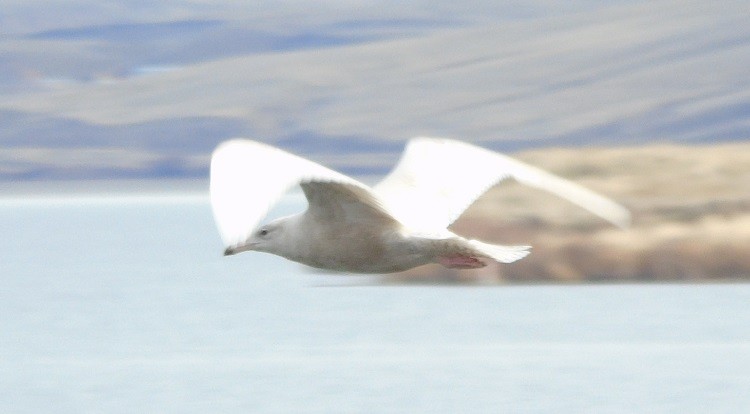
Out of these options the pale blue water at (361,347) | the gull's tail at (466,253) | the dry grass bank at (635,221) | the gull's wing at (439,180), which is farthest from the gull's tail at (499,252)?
the dry grass bank at (635,221)

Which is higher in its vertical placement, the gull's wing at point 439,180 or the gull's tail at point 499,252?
the gull's wing at point 439,180

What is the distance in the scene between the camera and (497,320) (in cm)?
3941

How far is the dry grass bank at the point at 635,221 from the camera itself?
1364 inches

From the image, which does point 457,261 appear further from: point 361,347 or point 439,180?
point 361,347

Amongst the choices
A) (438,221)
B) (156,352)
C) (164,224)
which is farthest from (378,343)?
(164,224)

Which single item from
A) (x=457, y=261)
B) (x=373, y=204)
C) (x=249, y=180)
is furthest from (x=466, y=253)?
(x=249, y=180)

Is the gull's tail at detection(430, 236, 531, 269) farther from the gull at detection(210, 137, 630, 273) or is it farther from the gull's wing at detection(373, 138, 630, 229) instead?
the gull's wing at detection(373, 138, 630, 229)

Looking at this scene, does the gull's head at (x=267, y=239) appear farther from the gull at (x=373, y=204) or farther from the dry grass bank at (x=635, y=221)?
the dry grass bank at (x=635, y=221)

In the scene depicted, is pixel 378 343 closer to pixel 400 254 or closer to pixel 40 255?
pixel 400 254

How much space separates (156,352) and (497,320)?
8461 mm

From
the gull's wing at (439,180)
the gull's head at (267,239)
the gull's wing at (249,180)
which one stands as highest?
the gull's wing at (439,180)

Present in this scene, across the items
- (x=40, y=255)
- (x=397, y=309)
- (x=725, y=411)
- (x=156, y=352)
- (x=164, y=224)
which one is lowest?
(x=725, y=411)

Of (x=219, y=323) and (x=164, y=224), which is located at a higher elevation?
(x=164, y=224)

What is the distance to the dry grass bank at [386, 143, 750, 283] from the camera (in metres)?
34.7
